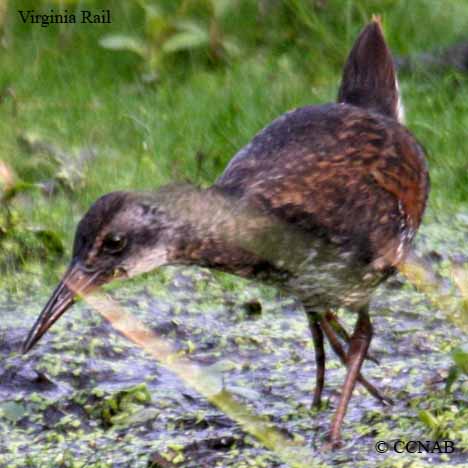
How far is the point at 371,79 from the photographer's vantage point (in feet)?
18.9

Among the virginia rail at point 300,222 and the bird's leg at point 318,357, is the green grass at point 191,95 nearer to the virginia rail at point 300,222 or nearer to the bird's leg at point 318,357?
the bird's leg at point 318,357

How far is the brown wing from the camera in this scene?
4668 millimetres

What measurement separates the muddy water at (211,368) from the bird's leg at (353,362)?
66 mm

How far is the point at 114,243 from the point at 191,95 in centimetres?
379

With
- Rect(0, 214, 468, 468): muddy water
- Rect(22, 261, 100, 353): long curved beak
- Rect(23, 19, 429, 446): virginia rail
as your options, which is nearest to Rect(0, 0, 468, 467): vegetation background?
Rect(0, 214, 468, 468): muddy water

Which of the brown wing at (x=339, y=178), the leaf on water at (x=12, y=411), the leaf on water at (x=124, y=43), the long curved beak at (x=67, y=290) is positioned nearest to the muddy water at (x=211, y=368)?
the leaf on water at (x=12, y=411)

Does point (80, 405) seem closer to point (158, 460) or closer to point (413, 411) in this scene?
point (158, 460)

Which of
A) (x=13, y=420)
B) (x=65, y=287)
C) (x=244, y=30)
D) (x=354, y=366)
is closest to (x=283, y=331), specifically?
(x=354, y=366)

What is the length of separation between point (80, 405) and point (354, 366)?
98 centimetres

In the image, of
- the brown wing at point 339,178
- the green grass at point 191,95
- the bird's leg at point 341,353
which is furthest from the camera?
the green grass at point 191,95

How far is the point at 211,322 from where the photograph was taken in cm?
595

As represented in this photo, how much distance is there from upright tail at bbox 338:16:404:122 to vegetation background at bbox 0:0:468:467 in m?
1.06

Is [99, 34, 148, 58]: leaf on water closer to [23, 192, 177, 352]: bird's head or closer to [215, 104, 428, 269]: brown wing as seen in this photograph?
[215, 104, 428, 269]: brown wing

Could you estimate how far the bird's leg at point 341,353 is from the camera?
16.8 feet
